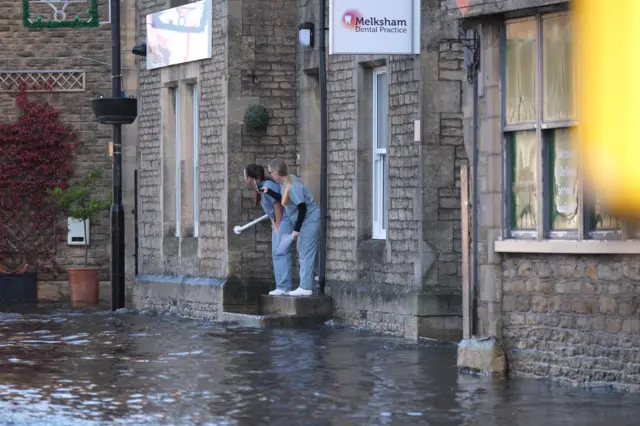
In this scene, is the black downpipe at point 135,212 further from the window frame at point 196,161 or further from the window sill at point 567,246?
the window sill at point 567,246

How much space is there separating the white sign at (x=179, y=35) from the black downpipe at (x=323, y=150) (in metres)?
2.51

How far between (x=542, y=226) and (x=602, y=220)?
2.45 ft

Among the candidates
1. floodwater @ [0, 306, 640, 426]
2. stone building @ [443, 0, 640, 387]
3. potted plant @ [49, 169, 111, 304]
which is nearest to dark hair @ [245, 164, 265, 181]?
floodwater @ [0, 306, 640, 426]

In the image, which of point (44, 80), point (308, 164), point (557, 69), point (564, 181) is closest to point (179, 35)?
point (308, 164)

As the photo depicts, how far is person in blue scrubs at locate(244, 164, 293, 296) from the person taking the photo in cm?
2152

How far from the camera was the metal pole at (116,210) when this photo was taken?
82.7 feet

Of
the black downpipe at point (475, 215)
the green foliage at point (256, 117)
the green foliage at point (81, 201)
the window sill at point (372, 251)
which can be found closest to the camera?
the black downpipe at point (475, 215)

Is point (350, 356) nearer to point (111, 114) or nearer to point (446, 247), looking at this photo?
point (446, 247)

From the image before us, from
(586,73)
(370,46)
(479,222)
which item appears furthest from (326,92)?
(586,73)

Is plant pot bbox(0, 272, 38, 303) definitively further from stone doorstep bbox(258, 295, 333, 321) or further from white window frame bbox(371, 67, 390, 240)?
white window frame bbox(371, 67, 390, 240)

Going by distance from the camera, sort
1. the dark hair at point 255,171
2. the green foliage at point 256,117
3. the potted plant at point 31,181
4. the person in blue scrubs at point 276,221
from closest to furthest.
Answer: the person in blue scrubs at point 276,221
the dark hair at point 255,171
the green foliage at point 256,117
the potted plant at point 31,181

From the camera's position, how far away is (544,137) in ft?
45.9

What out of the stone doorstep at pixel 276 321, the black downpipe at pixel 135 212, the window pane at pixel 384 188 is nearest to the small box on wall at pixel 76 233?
the black downpipe at pixel 135 212

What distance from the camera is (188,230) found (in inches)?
978
